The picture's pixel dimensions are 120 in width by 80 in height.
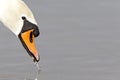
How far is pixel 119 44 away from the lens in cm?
1717

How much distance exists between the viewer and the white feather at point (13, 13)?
47.3 ft

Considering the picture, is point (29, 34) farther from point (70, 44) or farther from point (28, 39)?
point (70, 44)

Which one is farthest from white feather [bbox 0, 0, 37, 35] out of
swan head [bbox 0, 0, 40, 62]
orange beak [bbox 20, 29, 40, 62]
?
orange beak [bbox 20, 29, 40, 62]

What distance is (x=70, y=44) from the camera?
17312 mm

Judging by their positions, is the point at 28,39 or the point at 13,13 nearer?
the point at 28,39

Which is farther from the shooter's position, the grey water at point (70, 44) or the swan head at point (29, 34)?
the grey water at point (70, 44)

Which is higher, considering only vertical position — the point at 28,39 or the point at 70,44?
the point at 28,39

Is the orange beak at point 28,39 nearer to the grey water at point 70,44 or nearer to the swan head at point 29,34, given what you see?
the swan head at point 29,34

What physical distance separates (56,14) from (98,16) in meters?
0.90

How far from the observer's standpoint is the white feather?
568 inches

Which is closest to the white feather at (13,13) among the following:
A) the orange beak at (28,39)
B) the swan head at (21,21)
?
the swan head at (21,21)

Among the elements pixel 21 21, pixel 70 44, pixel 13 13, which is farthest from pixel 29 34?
pixel 70 44

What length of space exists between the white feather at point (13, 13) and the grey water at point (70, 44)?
1611mm

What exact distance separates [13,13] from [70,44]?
117 inches
